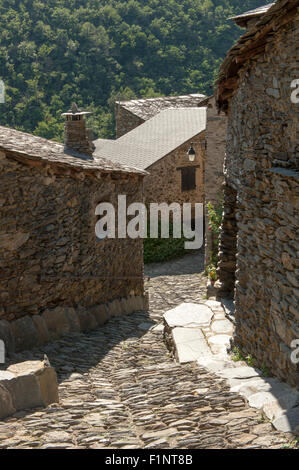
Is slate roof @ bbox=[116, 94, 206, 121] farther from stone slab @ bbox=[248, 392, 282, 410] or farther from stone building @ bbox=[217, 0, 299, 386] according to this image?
stone slab @ bbox=[248, 392, 282, 410]

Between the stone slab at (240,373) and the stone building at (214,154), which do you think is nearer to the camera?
the stone slab at (240,373)

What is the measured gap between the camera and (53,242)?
972cm

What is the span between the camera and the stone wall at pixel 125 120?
92.8 ft

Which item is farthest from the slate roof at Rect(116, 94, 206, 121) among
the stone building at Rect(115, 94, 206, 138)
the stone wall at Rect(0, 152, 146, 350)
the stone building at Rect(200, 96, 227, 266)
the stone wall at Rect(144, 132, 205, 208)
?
the stone wall at Rect(0, 152, 146, 350)

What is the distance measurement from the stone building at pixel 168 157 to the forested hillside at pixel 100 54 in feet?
37.4

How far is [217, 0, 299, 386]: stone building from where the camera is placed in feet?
18.0

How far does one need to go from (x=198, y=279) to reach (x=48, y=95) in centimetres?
2232

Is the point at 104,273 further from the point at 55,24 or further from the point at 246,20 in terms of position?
the point at 55,24

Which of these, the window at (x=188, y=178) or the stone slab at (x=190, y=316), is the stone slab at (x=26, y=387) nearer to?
the stone slab at (x=190, y=316)

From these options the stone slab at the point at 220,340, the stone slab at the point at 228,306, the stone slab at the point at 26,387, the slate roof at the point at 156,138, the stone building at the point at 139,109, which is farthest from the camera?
the stone building at the point at 139,109

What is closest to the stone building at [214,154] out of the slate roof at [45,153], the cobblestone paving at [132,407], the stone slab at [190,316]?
the slate roof at [45,153]

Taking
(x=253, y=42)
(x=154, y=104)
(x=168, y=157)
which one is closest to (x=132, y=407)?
(x=253, y=42)

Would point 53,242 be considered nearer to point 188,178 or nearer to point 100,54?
point 188,178
